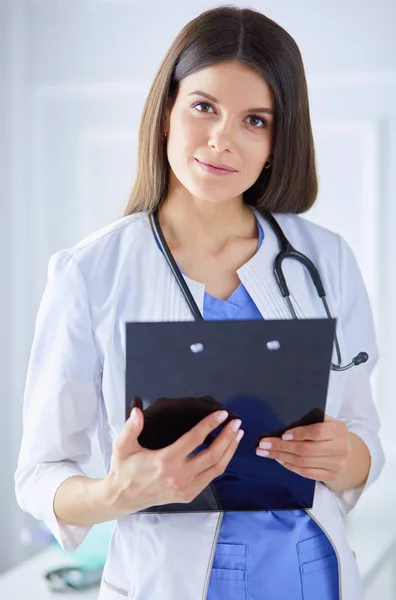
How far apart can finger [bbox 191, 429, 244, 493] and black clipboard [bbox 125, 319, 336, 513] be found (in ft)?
0.07

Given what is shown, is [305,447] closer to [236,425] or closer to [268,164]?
[236,425]

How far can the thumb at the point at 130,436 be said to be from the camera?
0.90m

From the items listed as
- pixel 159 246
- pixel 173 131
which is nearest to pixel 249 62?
pixel 173 131

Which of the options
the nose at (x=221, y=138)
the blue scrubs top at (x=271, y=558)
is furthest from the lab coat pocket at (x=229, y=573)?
the nose at (x=221, y=138)

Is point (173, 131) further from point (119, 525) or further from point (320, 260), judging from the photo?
point (119, 525)

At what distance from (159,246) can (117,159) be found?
3.49ft

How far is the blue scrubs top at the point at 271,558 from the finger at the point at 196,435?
7.7 inches

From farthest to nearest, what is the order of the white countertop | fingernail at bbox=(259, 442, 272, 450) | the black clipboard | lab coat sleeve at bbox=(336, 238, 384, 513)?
the white countertop
lab coat sleeve at bbox=(336, 238, 384, 513)
fingernail at bbox=(259, 442, 272, 450)
the black clipboard

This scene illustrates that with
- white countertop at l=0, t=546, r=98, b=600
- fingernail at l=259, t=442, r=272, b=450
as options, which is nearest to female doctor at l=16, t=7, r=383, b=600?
fingernail at l=259, t=442, r=272, b=450

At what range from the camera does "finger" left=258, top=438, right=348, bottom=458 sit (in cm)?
99

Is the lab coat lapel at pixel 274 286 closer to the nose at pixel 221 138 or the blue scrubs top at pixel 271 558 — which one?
the blue scrubs top at pixel 271 558

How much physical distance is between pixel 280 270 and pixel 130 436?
0.38 metres

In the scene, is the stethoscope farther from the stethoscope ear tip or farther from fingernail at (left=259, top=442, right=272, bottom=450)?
fingernail at (left=259, top=442, right=272, bottom=450)

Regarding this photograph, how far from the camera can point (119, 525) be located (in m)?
1.08
